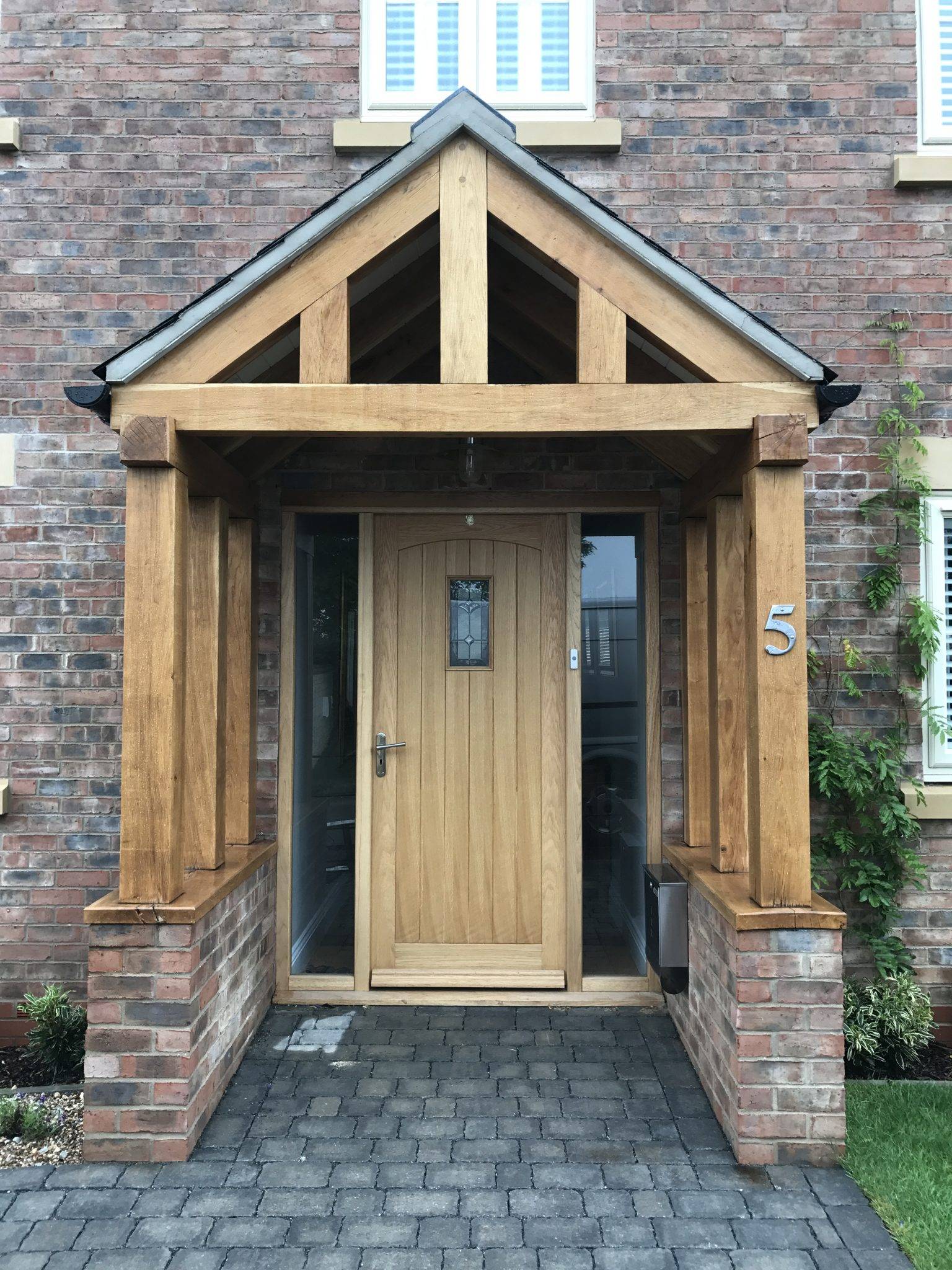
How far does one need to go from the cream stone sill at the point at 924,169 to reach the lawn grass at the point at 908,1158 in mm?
4450

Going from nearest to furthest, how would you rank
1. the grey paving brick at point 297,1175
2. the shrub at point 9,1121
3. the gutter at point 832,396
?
the grey paving brick at point 297,1175 → the gutter at point 832,396 → the shrub at point 9,1121

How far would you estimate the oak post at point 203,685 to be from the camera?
4027mm

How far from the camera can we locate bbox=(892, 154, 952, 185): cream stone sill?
461 cm

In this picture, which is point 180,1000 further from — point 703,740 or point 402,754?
point 703,740

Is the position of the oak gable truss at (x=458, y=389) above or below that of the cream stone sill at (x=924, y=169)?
below

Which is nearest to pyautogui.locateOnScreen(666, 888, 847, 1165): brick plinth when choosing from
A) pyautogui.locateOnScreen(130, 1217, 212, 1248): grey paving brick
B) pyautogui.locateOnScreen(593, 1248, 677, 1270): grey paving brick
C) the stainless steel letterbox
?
pyautogui.locateOnScreen(593, 1248, 677, 1270): grey paving brick

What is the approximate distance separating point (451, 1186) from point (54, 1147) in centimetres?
158

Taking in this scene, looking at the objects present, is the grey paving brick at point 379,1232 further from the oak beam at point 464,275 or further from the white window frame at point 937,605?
the white window frame at point 937,605

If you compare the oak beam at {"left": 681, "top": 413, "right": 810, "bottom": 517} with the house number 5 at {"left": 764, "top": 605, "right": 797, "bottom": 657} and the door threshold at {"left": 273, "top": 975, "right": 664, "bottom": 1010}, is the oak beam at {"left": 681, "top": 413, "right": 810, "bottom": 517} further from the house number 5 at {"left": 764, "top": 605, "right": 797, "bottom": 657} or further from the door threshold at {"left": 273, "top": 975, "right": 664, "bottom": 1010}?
the door threshold at {"left": 273, "top": 975, "right": 664, "bottom": 1010}

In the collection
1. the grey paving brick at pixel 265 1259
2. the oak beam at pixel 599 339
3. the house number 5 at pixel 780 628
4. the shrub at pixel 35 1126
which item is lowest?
the grey paving brick at pixel 265 1259

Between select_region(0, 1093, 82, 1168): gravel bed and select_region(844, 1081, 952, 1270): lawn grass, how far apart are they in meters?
2.92

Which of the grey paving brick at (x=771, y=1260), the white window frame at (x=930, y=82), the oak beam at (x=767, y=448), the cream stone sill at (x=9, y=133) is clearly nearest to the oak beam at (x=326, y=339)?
the oak beam at (x=767, y=448)

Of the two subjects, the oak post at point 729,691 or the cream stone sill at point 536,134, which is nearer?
the oak post at point 729,691

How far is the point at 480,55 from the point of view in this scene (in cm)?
491
